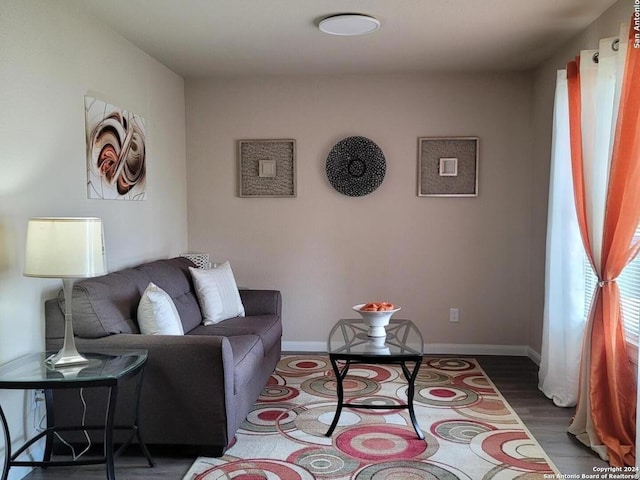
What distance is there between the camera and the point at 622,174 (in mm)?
2807

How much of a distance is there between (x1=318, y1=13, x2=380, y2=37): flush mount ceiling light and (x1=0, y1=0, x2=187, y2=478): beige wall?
1.45m

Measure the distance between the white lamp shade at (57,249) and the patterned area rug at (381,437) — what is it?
116cm

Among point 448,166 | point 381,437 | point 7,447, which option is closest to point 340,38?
point 448,166

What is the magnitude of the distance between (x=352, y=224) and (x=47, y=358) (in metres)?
2.93

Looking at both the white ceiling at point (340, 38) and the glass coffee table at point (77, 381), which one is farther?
the white ceiling at point (340, 38)

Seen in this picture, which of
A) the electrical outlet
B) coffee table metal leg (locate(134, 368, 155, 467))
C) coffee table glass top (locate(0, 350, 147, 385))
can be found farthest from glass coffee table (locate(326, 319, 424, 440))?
the electrical outlet

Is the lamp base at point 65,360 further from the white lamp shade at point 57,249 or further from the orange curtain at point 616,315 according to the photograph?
the orange curtain at point 616,315

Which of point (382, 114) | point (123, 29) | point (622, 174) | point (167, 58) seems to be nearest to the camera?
point (622, 174)

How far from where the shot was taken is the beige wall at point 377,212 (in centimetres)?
484

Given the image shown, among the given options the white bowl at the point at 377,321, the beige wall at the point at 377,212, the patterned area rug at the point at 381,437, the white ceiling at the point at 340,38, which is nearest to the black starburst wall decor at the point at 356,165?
the beige wall at the point at 377,212

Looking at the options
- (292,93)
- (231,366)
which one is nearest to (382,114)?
(292,93)

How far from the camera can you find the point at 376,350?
10.2ft

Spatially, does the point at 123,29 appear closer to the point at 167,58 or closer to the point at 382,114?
the point at 167,58

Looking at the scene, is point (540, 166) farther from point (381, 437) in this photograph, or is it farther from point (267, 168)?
point (381, 437)
